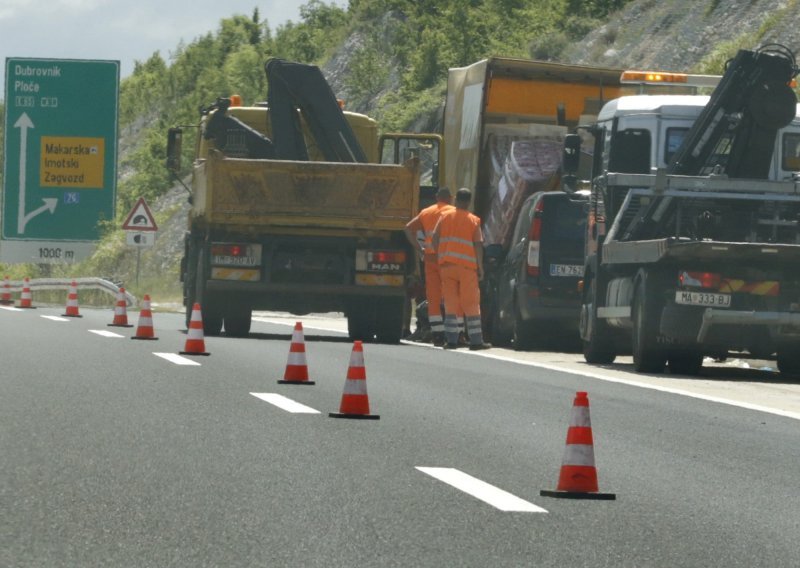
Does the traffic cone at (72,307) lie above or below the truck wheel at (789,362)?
below

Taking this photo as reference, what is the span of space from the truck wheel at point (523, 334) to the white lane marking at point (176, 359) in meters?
4.89

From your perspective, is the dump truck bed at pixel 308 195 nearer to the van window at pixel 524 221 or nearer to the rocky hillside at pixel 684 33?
the van window at pixel 524 221

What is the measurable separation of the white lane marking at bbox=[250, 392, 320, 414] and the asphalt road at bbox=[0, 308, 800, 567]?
78 mm

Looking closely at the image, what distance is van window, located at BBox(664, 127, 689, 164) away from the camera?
1881 cm

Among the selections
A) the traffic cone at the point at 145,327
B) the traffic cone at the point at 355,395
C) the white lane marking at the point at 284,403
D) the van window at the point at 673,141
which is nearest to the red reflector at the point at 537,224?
the van window at the point at 673,141

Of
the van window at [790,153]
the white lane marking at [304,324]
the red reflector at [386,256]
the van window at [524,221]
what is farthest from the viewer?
the white lane marking at [304,324]

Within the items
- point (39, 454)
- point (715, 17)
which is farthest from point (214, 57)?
point (39, 454)

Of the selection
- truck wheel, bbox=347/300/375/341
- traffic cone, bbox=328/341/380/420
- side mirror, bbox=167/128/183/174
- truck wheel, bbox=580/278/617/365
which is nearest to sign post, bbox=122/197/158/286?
side mirror, bbox=167/128/183/174

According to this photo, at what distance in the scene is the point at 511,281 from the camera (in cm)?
2242

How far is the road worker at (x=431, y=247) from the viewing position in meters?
21.6

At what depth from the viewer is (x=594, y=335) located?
1939 centimetres

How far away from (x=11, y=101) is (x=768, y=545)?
36.6 meters

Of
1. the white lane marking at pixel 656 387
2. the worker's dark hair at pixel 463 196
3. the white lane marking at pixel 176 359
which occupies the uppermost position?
the worker's dark hair at pixel 463 196

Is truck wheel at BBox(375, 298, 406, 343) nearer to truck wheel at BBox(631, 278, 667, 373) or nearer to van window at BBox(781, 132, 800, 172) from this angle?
truck wheel at BBox(631, 278, 667, 373)
